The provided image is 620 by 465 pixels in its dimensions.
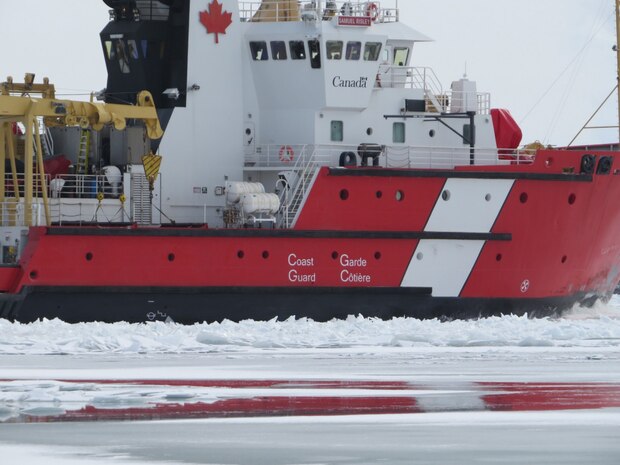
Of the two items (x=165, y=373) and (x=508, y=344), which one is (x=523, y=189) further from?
(x=165, y=373)

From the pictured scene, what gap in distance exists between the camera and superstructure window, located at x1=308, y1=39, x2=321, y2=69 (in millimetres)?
21156

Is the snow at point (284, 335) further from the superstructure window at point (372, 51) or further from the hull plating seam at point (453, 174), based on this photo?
the superstructure window at point (372, 51)

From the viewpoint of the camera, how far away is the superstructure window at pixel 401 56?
22359 millimetres

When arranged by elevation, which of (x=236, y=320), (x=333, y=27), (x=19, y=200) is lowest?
(x=236, y=320)

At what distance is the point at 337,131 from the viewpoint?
21.3m

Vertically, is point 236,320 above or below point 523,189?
below

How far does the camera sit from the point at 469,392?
42.6 ft

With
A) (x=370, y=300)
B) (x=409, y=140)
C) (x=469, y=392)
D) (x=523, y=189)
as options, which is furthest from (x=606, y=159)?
(x=469, y=392)

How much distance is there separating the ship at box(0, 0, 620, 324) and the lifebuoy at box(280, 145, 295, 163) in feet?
0.12

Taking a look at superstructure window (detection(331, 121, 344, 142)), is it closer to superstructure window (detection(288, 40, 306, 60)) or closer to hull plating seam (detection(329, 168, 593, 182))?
superstructure window (detection(288, 40, 306, 60))

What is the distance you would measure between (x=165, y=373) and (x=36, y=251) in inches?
203

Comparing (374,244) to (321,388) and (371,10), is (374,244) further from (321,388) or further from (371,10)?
(321,388)

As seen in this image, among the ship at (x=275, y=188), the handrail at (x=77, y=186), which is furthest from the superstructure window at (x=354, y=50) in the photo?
the handrail at (x=77, y=186)

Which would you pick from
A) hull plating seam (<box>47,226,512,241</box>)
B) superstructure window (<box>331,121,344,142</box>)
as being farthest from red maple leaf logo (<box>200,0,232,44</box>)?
hull plating seam (<box>47,226,512,241</box>)
